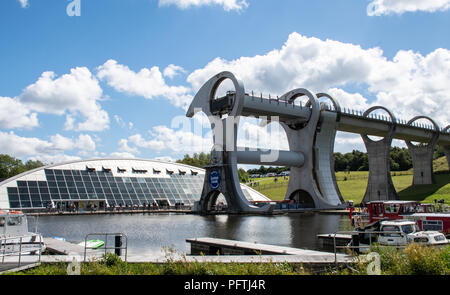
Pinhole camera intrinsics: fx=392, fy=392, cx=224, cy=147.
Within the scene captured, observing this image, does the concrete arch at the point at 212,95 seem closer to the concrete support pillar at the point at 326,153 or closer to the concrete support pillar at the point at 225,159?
Answer: the concrete support pillar at the point at 225,159

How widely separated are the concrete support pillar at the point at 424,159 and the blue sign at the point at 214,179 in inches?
1627

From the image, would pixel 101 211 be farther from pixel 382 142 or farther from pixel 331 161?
pixel 382 142

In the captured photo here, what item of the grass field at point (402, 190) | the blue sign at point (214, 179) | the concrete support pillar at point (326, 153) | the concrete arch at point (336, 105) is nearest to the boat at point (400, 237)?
the blue sign at point (214, 179)

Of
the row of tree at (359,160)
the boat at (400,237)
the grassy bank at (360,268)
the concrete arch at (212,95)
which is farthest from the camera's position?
the row of tree at (359,160)

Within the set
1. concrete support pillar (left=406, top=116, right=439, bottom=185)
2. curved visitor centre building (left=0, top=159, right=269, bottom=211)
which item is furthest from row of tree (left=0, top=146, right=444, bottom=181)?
concrete support pillar (left=406, top=116, right=439, bottom=185)

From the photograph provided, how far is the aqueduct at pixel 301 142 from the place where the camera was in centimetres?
4747

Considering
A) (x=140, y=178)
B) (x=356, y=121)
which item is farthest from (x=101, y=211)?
(x=356, y=121)

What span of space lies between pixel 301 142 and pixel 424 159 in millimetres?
30647

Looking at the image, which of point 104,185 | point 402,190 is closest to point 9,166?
point 104,185

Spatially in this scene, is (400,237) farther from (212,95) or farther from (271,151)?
(212,95)

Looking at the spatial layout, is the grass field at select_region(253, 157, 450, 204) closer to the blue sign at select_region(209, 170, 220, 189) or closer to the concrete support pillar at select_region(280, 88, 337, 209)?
the concrete support pillar at select_region(280, 88, 337, 209)

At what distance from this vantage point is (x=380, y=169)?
64.9 meters

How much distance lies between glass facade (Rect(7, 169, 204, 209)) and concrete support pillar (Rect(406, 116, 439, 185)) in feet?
135

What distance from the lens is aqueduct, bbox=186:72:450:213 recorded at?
4747cm
